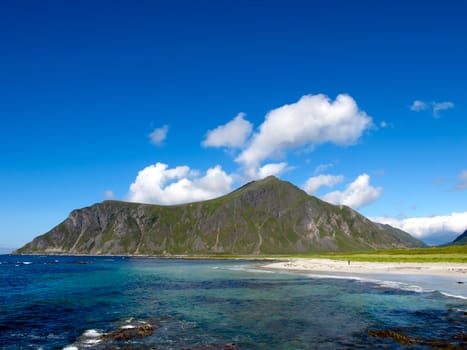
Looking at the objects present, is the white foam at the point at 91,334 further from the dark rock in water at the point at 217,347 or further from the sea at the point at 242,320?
the dark rock in water at the point at 217,347

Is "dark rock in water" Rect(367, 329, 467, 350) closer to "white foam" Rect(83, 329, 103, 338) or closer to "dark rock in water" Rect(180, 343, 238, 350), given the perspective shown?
"dark rock in water" Rect(180, 343, 238, 350)

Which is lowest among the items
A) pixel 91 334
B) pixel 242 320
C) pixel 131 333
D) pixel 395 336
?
pixel 91 334

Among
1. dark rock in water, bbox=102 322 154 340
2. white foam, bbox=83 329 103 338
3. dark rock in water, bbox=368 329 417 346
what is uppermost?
dark rock in water, bbox=368 329 417 346

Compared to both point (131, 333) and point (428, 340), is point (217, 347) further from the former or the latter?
point (428, 340)

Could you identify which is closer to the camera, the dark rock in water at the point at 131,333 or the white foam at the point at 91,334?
the dark rock in water at the point at 131,333

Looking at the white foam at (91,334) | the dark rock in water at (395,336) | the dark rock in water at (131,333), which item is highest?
the dark rock in water at (395,336)

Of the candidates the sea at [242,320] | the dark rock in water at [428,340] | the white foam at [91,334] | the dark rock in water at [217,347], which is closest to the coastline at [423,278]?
the sea at [242,320]

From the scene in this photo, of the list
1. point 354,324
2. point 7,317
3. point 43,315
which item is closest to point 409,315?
point 354,324

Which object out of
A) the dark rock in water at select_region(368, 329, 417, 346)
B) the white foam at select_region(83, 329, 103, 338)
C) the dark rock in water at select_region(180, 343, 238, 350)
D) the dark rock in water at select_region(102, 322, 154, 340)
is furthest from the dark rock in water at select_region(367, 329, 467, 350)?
the white foam at select_region(83, 329, 103, 338)

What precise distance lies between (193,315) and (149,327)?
7810mm

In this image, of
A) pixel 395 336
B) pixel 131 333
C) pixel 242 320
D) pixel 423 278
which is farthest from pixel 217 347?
pixel 423 278

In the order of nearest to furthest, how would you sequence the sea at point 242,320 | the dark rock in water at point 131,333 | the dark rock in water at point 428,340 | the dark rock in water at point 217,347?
1. the dark rock in water at point 428,340
2. the dark rock in water at point 217,347
3. the sea at point 242,320
4. the dark rock in water at point 131,333

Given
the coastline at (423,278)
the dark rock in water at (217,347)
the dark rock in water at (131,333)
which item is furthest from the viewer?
the coastline at (423,278)

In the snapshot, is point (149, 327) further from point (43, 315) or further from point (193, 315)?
point (43, 315)
